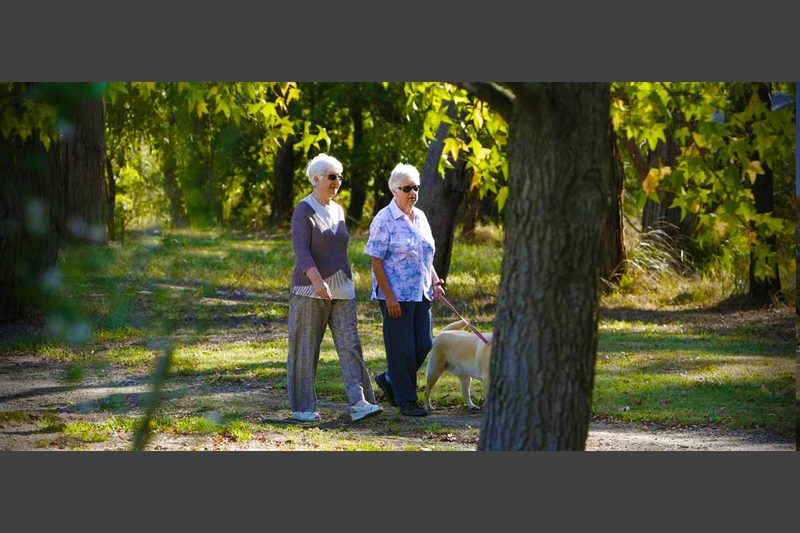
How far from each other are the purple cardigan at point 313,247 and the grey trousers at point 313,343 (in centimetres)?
17

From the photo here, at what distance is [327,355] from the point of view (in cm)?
962

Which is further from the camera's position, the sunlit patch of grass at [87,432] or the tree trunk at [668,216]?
the tree trunk at [668,216]

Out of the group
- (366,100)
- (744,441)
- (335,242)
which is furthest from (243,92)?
(366,100)

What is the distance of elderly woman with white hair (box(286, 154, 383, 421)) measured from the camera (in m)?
6.44

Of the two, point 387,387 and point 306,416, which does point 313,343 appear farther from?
point 387,387

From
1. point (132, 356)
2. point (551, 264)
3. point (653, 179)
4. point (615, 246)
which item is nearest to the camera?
point (551, 264)

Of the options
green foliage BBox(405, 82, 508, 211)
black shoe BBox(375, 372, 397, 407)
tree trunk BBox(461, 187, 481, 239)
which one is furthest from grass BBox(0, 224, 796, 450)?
tree trunk BBox(461, 187, 481, 239)

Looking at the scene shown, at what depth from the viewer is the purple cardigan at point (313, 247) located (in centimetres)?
643

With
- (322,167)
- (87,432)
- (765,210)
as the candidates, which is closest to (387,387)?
(322,167)

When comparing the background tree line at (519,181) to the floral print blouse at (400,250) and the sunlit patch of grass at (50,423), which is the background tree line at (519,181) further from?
the sunlit patch of grass at (50,423)

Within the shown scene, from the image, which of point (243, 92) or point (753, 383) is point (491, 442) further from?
point (753, 383)

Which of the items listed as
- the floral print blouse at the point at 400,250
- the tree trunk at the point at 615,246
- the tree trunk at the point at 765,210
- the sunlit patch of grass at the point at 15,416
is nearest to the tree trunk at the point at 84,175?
the sunlit patch of grass at the point at 15,416

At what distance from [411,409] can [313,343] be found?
2.70ft

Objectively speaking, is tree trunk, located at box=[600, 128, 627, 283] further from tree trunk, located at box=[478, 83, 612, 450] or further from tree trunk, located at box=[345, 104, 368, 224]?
tree trunk, located at box=[478, 83, 612, 450]
